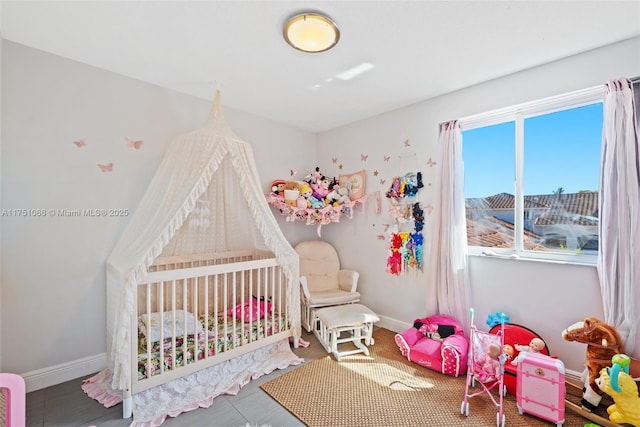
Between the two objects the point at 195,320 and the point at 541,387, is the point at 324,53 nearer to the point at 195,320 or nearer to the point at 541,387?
the point at 195,320

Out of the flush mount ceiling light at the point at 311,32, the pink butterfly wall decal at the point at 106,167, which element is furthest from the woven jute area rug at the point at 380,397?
the flush mount ceiling light at the point at 311,32

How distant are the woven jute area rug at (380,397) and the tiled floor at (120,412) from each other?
0.12 meters

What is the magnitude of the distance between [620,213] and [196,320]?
3196mm

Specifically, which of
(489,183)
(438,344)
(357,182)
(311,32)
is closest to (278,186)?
(357,182)

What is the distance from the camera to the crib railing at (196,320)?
2.07 metres

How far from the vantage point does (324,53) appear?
7.22 ft

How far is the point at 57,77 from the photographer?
2.29 metres

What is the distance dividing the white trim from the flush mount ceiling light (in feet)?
5.23

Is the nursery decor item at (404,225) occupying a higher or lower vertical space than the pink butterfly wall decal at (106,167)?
lower

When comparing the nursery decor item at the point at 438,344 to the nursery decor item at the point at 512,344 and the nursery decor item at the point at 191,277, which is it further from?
the nursery decor item at the point at 191,277

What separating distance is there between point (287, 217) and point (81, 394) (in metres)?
2.46

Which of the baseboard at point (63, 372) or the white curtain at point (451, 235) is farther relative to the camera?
the white curtain at point (451, 235)

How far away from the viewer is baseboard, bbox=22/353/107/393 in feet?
7.18

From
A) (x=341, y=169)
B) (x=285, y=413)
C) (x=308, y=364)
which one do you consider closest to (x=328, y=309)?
(x=308, y=364)
